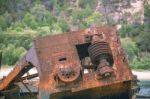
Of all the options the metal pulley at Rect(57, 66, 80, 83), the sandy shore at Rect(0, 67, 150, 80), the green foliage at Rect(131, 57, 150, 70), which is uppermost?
the metal pulley at Rect(57, 66, 80, 83)

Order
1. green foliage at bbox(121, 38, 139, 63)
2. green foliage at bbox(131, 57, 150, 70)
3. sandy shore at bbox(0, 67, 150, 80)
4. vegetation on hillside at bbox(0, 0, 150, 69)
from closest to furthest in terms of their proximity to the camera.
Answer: sandy shore at bbox(0, 67, 150, 80) → green foliage at bbox(131, 57, 150, 70) → green foliage at bbox(121, 38, 139, 63) → vegetation on hillside at bbox(0, 0, 150, 69)

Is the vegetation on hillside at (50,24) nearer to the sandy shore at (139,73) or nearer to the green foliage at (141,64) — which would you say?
the green foliage at (141,64)

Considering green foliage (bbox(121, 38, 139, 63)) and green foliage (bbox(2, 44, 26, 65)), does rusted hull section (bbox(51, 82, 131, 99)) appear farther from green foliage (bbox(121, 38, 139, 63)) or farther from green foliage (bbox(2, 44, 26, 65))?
green foliage (bbox(121, 38, 139, 63))

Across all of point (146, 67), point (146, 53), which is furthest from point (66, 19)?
point (146, 67)

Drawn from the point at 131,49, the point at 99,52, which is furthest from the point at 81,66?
the point at 131,49

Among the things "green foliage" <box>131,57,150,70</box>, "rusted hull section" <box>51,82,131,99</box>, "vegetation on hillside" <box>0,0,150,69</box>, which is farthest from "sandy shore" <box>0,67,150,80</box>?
"rusted hull section" <box>51,82,131,99</box>

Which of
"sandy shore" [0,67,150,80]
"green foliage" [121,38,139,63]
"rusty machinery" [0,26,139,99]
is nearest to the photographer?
"rusty machinery" [0,26,139,99]
